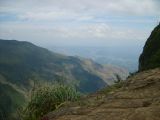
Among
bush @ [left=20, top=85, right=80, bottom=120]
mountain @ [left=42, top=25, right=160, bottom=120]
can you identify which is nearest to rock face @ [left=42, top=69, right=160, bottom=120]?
mountain @ [left=42, top=25, right=160, bottom=120]

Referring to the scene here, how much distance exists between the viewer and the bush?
25.4m

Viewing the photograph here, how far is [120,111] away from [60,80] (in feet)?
42.4

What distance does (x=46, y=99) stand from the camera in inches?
1016

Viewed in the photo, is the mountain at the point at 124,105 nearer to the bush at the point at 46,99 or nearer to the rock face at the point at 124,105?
the rock face at the point at 124,105

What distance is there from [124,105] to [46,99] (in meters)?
9.80

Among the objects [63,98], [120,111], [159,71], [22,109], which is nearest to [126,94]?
[120,111]

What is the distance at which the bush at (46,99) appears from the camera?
25422 millimetres

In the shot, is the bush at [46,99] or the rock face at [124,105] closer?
the rock face at [124,105]

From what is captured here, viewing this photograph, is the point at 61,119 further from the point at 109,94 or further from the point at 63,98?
the point at 63,98

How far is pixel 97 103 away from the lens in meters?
18.9

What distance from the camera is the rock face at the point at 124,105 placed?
15.2 meters

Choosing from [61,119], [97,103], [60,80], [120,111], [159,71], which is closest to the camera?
[120,111]

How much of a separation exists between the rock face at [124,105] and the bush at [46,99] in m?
5.55

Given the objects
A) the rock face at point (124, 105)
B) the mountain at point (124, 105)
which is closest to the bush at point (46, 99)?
the mountain at point (124, 105)
